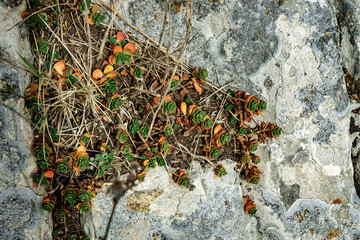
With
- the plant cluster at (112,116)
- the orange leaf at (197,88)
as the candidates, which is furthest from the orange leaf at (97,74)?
the orange leaf at (197,88)

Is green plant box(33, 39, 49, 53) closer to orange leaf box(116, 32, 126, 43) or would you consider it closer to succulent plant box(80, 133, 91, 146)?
orange leaf box(116, 32, 126, 43)

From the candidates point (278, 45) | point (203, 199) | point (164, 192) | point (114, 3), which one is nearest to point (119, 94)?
point (114, 3)

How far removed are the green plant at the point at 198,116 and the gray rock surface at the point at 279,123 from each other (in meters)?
0.44

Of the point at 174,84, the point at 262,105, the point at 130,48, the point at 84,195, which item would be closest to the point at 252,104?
the point at 262,105

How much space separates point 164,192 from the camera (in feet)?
9.40

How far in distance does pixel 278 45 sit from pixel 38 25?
2.25m

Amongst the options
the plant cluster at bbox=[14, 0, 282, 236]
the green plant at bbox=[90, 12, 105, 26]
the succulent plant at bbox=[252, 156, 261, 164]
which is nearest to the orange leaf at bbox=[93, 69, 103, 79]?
the plant cluster at bbox=[14, 0, 282, 236]

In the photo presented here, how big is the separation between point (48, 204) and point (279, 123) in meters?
2.35

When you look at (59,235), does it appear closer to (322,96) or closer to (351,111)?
(322,96)

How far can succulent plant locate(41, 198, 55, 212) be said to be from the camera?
2604 mm

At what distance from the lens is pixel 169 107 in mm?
2748

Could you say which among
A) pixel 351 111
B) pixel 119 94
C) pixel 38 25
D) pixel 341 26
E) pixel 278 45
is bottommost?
pixel 119 94

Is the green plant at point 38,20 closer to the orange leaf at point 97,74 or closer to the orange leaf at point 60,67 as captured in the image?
the orange leaf at point 60,67

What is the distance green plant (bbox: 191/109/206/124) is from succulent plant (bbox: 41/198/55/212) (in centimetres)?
148
